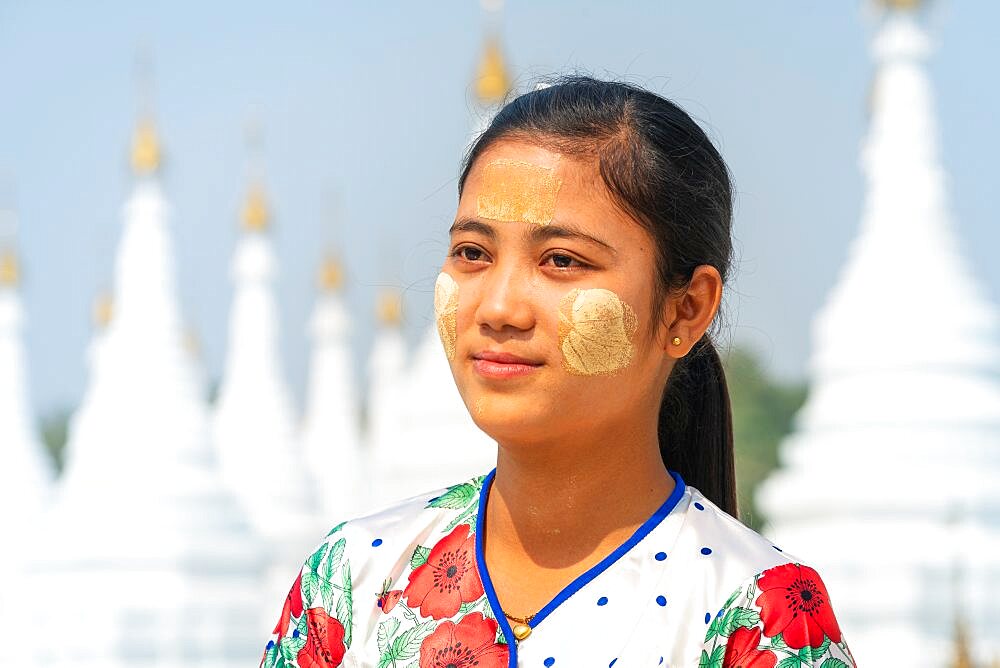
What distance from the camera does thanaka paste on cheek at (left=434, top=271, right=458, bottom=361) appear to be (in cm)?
268

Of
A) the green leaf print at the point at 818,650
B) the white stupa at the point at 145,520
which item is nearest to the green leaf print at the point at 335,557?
the green leaf print at the point at 818,650

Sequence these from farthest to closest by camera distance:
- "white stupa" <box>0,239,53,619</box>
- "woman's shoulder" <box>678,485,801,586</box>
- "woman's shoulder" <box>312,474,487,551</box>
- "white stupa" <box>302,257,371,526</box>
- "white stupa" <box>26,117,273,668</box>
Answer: "white stupa" <box>302,257,371,526</box> < "white stupa" <box>0,239,53,619</box> < "white stupa" <box>26,117,273,668</box> < "woman's shoulder" <box>312,474,487,551</box> < "woman's shoulder" <box>678,485,801,586</box>

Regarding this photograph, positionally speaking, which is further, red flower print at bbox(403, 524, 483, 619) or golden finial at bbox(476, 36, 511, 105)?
golden finial at bbox(476, 36, 511, 105)

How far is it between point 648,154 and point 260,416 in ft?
94.4

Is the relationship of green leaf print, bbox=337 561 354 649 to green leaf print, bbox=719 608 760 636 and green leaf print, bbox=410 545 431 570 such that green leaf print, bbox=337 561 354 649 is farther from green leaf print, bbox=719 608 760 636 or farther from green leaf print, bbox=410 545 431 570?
green leaf print, bbox=719 608 760 636

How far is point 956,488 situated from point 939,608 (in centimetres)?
126

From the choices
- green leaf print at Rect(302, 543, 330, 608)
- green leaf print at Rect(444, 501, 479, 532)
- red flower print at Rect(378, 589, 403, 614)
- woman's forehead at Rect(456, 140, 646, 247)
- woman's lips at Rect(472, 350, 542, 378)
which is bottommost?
red flower print at Rect(378, 589, 403, 614)

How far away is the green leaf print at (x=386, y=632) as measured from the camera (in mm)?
2596

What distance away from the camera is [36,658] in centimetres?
2277

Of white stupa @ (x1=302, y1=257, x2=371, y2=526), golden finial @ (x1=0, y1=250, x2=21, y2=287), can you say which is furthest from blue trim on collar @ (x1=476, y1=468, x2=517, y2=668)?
white stupa @ (x1=302, y1=257, x2=371, y2=526)

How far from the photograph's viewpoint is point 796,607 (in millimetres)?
2439

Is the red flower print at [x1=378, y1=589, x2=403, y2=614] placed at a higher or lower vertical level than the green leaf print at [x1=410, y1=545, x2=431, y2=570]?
lower

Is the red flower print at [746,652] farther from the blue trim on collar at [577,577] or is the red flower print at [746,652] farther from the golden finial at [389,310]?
the golden finial at [389,310]

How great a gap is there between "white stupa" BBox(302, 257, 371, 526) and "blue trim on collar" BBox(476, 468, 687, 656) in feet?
119
